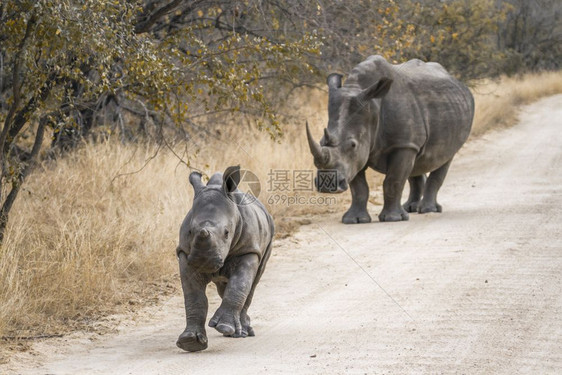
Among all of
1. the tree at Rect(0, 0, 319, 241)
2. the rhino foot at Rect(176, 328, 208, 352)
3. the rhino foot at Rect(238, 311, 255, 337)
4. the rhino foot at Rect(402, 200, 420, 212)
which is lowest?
the rhino foot at Rect(402, 200, 420, 212)

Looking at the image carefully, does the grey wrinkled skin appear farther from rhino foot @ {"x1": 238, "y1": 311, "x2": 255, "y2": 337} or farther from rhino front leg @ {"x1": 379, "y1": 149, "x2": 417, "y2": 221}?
rhino foot @ {"x1": 238, "y1": 311, "x2": 255, "y2": 337}

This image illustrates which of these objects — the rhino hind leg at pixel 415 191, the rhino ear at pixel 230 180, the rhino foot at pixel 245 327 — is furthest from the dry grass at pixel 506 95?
the rhino ear at pixel 230 180

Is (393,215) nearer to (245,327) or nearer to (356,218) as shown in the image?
(356,218)

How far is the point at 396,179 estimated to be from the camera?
1190 cm

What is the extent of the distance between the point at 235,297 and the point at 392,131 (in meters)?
5.94

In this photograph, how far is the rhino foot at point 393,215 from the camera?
39.5 ft

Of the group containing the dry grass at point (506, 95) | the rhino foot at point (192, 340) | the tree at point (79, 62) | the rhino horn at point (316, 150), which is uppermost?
the tree at point (79, 62)

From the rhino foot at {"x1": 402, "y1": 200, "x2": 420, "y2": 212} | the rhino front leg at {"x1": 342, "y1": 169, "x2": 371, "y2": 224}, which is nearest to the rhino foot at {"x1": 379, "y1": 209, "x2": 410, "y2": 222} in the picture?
the rhino front leg at {"x1": 342, "y1": 169, "x2": 371, "y2": 224}

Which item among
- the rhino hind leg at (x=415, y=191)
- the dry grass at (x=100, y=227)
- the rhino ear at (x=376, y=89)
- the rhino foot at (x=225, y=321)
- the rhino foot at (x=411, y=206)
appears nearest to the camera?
the rhino foot at (x=225, y=321)

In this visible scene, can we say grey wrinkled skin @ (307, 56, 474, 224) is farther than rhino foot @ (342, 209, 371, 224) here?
No

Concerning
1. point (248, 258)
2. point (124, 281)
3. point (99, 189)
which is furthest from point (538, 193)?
point (248, 258)

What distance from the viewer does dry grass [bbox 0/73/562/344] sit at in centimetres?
759

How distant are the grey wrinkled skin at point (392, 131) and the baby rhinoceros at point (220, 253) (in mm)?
4097

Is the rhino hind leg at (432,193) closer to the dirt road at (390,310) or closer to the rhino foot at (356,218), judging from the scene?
the dirt road at (390,310)
